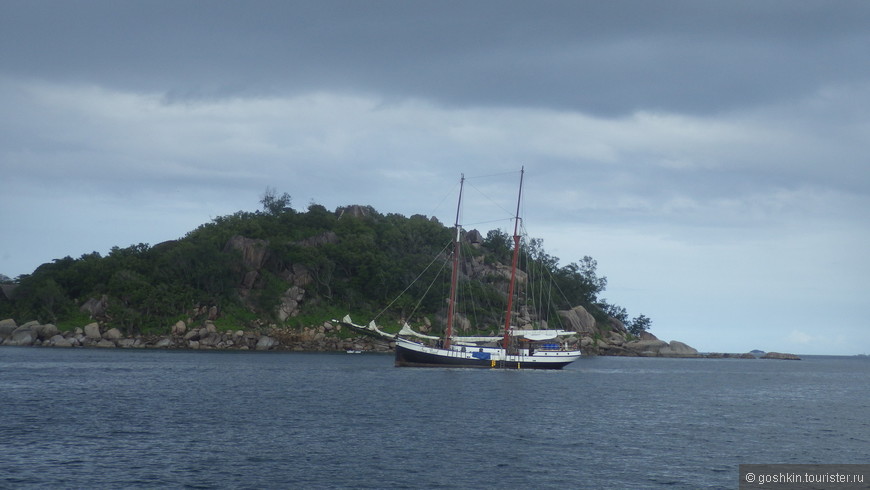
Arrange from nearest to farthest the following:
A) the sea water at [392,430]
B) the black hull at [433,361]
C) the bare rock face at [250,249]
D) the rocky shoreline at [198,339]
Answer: the sea water at [392,430], the black hull at [433,361], the rocky shoreline at [198,339], the bare rock face at [250,249]

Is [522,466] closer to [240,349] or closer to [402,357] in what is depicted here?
[402,357]

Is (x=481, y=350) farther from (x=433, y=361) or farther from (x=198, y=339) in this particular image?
A: (x=198, y=339)

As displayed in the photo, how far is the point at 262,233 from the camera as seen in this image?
527 feet

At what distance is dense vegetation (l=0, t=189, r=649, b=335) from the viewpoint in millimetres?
139625

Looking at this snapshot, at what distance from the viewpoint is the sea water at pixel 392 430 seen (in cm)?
3488

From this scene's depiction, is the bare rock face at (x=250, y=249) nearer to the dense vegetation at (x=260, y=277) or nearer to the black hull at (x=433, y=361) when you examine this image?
the dense vegetation at (x=260, y=277)

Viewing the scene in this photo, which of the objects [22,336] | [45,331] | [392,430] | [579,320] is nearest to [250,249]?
[45,331]

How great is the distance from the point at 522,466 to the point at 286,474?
10803 mm

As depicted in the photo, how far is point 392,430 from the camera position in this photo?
4669 centimetres

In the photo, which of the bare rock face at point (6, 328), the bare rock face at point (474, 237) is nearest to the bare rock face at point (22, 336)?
the bare rock face at point (6, 328)

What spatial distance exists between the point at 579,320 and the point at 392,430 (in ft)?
395

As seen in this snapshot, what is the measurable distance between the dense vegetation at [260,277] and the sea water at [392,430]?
55.1m

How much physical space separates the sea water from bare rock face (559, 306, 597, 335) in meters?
74.5

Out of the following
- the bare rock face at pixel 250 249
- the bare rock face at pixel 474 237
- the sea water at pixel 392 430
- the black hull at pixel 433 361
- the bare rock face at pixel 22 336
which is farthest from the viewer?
the bare rock face at pixel 474 237
